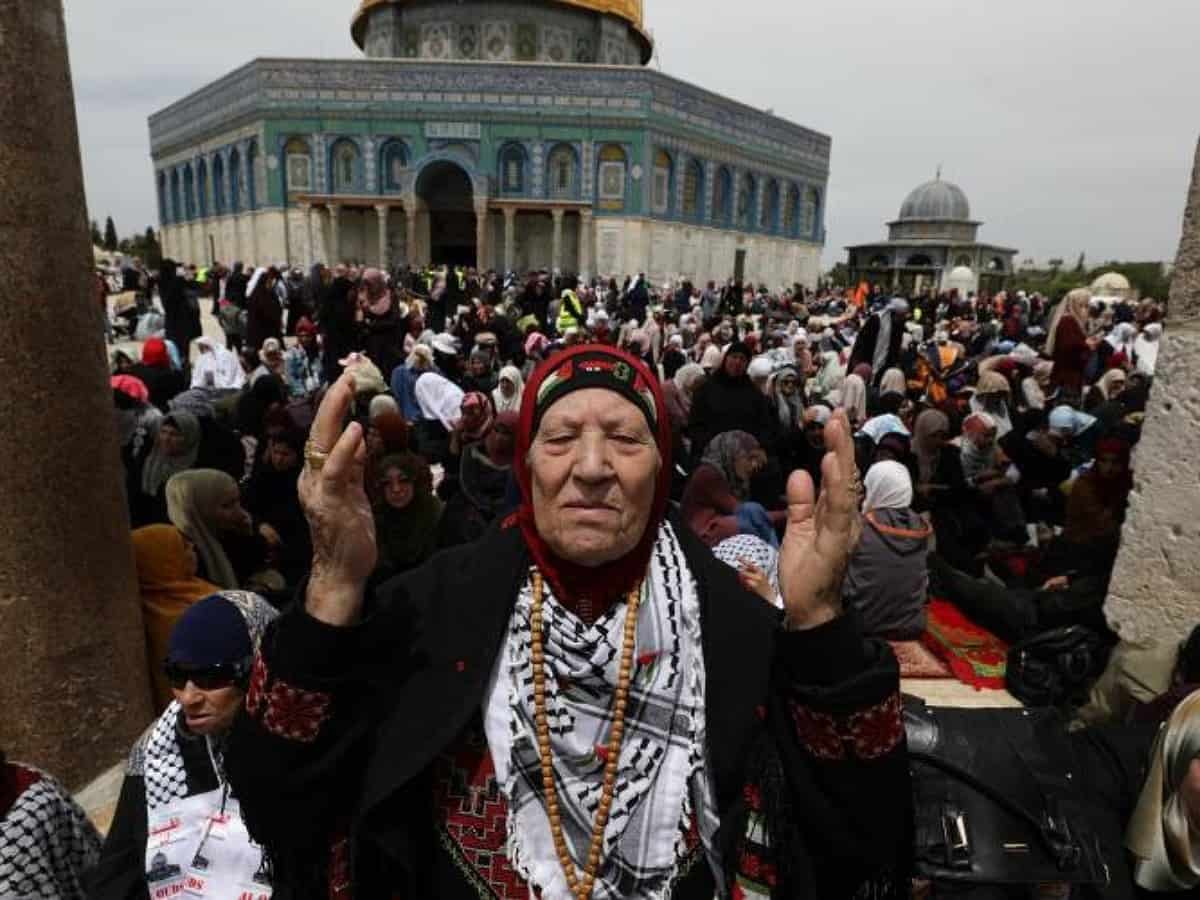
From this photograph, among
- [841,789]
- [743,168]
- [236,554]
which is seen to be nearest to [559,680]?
[841,789]

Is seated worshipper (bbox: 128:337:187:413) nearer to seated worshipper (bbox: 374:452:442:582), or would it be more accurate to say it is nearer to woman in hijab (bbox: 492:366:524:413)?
woman in hijab (bbox: 492:366:524:413)

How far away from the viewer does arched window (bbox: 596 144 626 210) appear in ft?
101

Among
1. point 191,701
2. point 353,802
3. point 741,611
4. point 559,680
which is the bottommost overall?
point 191,701

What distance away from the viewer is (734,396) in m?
5.97

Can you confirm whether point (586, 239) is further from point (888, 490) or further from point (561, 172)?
point (888, 490)

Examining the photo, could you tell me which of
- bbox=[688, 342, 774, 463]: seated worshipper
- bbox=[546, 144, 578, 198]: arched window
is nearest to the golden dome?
bbox=[546, 144, 578, 198]: arched window

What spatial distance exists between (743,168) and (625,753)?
37341 mm

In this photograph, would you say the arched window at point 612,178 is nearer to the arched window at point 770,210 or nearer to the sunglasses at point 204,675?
the arched window at point 770,210

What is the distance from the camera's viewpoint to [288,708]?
117cm

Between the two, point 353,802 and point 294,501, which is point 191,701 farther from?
point 294,501

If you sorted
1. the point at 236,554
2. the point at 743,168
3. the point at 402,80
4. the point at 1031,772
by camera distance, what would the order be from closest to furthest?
the point at 1031,772, the point at 236,554, the point at 402,80, the point at 743,168

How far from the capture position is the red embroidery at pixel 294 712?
1160mm

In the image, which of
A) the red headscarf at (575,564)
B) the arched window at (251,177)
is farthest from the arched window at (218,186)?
the red headscarf at (575,564)

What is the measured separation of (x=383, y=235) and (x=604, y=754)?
107 feet
